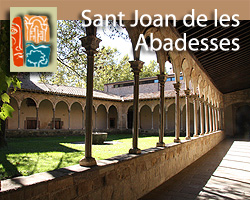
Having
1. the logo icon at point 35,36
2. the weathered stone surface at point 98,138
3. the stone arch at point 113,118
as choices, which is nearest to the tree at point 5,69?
Result: the logo icon at point 35,36

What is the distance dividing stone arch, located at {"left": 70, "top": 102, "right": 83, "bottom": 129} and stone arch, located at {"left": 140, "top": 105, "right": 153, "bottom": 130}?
6.91 m

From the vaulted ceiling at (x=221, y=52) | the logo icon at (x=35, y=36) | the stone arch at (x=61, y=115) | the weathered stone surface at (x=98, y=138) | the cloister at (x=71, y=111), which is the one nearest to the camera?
the logo icon at (x=35, y=36)

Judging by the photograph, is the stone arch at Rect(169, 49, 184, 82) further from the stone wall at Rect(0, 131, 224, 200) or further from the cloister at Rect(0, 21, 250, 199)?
the stone wall at Rect(0, 131, 224, 200)

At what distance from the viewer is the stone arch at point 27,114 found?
62.4 ft

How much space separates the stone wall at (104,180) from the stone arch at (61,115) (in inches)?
677

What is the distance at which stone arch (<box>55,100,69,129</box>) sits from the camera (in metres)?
21.3

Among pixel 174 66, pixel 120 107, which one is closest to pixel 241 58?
pixel 174 66

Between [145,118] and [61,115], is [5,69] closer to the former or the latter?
[61,115]

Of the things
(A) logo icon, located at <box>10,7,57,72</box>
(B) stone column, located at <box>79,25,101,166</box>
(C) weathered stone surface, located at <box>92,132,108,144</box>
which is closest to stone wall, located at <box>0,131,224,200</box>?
(B) stone column, located at <box>79,25,101,166</box>

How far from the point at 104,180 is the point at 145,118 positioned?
23.1 m

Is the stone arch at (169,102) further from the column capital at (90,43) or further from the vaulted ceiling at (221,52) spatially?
the column capital at (90,43)

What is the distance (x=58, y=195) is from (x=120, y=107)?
75.0 feet

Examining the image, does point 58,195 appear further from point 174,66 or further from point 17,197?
point 174,66

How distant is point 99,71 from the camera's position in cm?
902
